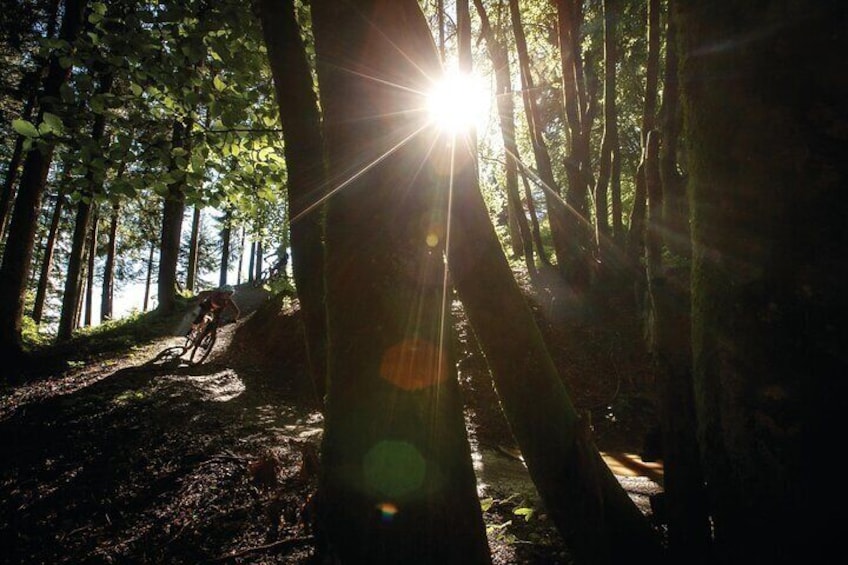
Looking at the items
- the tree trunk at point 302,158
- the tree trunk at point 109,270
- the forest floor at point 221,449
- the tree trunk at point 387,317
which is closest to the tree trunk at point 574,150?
the forest floor at point 221,449

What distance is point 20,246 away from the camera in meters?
10.4

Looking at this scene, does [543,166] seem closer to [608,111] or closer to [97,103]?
[608,111]

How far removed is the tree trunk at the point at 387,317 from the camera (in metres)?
1.90

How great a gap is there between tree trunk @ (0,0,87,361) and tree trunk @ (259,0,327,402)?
9.49 m

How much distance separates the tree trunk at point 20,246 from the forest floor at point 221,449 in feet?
5.75

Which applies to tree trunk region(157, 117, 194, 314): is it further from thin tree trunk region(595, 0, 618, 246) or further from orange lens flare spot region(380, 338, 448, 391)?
orange lens flare spot region(380, 338, 448, 391)

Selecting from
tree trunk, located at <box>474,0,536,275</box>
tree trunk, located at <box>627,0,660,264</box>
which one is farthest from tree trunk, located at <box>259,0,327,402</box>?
tree trunk, located at <box>474,0,536,275</box>

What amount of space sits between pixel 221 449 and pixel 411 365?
481 cm

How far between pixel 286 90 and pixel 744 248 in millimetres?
3740

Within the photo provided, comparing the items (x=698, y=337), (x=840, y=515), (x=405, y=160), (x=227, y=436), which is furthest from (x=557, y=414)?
(x=227, y=436)

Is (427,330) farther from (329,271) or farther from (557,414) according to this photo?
(557,414)

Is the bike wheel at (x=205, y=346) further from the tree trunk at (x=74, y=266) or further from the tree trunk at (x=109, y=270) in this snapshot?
the tree trunk at (x=109, y=270)

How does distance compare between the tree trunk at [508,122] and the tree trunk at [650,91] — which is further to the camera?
the tree trunk at [508,122]

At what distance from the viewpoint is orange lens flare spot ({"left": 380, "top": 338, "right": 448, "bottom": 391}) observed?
192 centimetres
